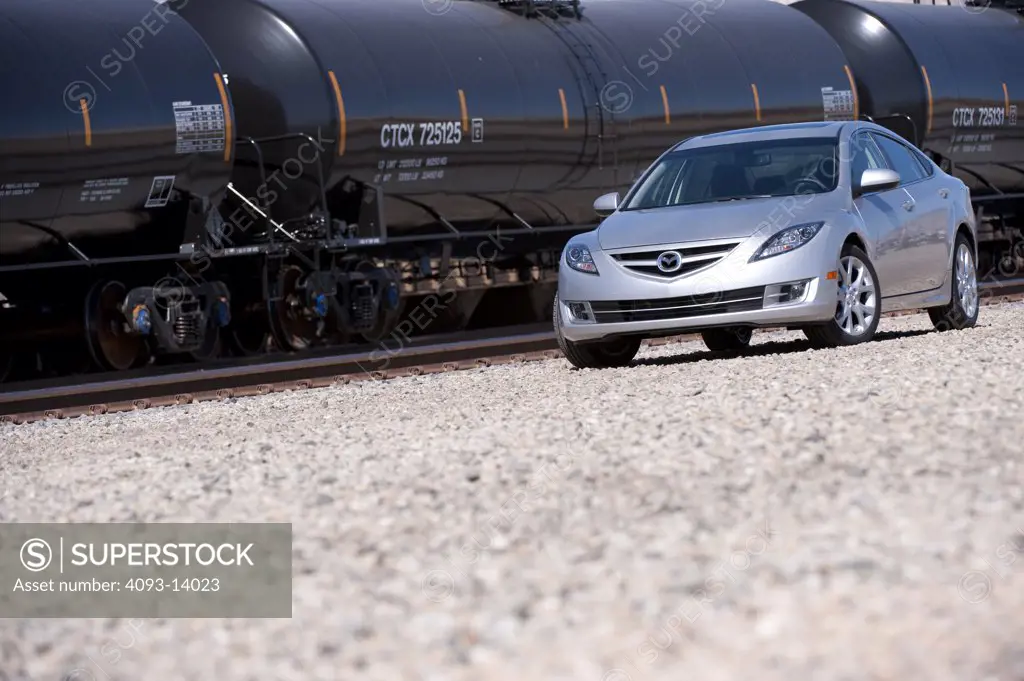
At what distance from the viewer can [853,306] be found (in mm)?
10812

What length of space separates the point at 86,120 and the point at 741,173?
202 inches

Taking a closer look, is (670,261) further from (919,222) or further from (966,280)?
(966,280)

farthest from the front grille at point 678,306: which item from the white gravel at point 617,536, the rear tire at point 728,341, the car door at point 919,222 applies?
the white gravel at point 617,536

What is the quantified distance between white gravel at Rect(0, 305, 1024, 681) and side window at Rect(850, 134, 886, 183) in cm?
350

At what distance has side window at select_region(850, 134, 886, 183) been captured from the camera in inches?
448

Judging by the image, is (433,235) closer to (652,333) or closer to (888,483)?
(652,333)

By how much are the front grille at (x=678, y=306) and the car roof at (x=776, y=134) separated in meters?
1.85

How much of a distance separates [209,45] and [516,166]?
357 centimetres

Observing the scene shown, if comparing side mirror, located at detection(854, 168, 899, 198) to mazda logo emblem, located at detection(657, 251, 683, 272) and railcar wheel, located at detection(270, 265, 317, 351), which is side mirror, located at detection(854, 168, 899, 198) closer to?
mazda logo emblem, located at detection(657, 251, 683, 272)

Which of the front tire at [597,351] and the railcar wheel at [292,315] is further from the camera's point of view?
the railcar wheel at [292,315]

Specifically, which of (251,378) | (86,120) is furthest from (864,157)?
(86,120)

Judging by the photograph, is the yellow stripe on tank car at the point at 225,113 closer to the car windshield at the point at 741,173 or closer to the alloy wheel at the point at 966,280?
the car windshield at the point at 741,173

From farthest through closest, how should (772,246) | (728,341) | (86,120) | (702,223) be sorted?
(86,120) < (728,341) < (702,223) < (772,246)

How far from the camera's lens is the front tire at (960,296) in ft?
40.0
